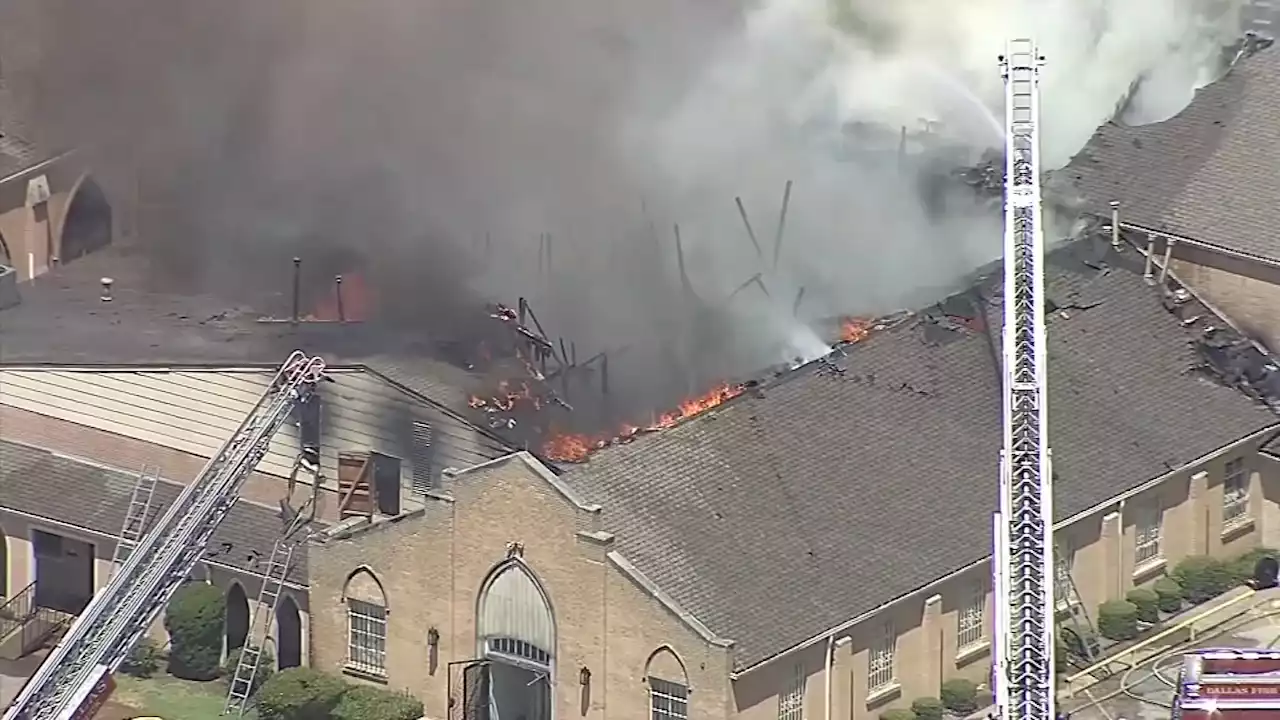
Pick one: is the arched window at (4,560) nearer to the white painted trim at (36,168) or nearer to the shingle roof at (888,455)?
the shingle roof at (888,455)

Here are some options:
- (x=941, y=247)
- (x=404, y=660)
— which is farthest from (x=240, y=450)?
(x=941, y=247)

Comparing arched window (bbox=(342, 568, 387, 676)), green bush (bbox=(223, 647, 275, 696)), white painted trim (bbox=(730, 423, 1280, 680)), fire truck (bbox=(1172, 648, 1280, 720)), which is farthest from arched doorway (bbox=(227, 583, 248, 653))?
fire truck (bbox=(1172, 648, 1280, 720))

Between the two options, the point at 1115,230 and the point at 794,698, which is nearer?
the point at 794,698

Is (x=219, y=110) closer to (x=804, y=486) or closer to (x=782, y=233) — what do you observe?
(x=782, y=233)

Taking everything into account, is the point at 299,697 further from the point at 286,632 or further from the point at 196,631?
the point at 196,631

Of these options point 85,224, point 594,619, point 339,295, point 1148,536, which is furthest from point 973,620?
point 85,224

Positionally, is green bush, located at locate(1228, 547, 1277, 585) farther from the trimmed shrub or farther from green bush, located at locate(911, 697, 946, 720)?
green bush, located at locate(911, 697, 946, 720)

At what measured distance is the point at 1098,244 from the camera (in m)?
56.1

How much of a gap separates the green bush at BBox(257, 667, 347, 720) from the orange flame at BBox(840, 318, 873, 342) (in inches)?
366

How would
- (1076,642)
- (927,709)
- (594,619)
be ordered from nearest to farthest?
(594,619) < (927,709) < (1076,642)

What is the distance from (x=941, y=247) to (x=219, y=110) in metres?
12.1

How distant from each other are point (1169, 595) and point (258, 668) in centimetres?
1313

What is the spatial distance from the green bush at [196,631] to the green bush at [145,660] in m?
0.37

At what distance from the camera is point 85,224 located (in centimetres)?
6438
